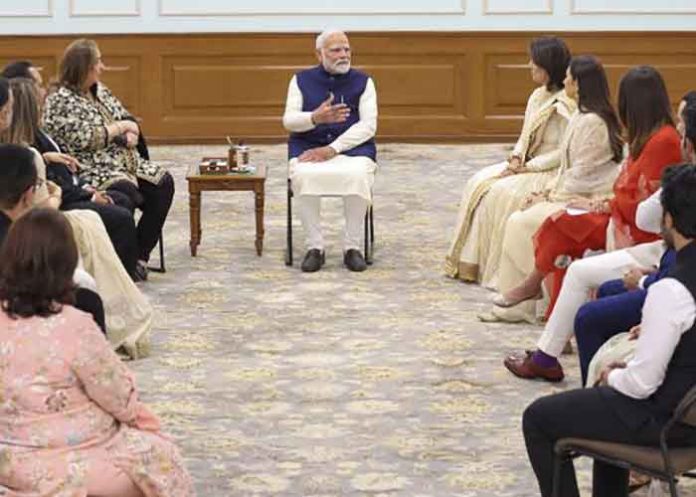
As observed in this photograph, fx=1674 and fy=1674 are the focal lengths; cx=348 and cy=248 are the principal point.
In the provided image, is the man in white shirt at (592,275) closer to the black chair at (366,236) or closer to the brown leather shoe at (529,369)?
the brown leather shoe at (529,369)

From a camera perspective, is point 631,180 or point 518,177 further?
point 518,177

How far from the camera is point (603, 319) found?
5605mm

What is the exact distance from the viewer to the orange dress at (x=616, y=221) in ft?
21.3

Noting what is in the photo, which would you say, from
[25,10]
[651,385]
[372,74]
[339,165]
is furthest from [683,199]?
[25,10]

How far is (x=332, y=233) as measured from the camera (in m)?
9.84

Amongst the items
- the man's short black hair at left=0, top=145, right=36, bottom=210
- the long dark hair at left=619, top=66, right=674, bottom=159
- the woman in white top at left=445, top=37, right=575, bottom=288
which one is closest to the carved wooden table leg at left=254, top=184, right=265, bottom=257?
the woman in white top at left=445, top=37, right=575, bottom=288

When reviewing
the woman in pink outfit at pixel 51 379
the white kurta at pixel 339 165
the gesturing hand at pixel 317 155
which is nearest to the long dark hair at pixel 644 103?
the white kurta at pixel 339 165

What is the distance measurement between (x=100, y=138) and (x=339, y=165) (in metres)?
1.30

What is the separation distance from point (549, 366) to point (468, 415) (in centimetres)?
51

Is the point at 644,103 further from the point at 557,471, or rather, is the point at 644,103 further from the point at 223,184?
the point at 223,184

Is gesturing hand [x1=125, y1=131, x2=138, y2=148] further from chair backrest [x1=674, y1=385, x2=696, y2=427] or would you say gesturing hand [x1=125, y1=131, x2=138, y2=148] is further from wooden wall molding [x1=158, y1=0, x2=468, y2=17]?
wooden wall molding [x1=158, y1=0, x2=468, y2=17]

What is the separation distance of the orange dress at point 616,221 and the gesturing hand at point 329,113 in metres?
1.87

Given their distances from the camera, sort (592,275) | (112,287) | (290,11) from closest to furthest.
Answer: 1. (592,275)
2. (112,287)
3. (290,11)

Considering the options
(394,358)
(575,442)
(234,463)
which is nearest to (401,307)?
(394,358)
